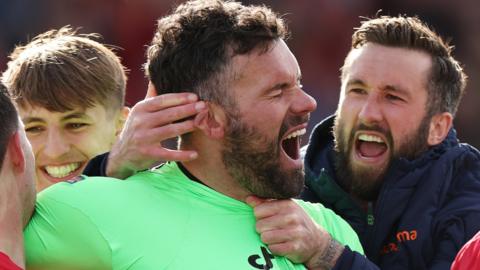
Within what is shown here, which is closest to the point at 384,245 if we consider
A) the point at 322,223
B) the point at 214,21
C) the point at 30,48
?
the point at 322,223

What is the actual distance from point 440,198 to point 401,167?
9.3 inches

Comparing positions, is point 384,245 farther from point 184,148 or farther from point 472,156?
point 184,148

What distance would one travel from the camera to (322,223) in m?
3.72

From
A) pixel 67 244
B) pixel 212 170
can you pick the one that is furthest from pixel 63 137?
pixel 67 244

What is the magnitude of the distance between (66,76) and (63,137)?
9.9 inches

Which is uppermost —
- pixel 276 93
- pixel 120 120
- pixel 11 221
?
pixel 276 93

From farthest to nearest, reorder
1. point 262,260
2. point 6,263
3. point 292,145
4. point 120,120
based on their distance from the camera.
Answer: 1. point 120,120
2. point 292,145
3. point 262,260
4. point 6,263

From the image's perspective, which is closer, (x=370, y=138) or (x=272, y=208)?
(x=272, y=208)

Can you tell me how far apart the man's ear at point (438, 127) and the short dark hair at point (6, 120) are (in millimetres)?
2146

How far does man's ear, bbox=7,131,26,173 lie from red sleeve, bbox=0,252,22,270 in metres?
0.28

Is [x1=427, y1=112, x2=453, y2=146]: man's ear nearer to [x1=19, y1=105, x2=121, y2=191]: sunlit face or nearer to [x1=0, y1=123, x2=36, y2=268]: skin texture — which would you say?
[x1=19, y1=105, x2=121, y2=191]: sunlit face

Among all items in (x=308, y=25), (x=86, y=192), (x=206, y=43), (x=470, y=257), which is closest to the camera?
(x=470, y=257)

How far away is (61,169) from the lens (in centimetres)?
433

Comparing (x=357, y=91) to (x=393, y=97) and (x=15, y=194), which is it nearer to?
(x=393, y=97)
